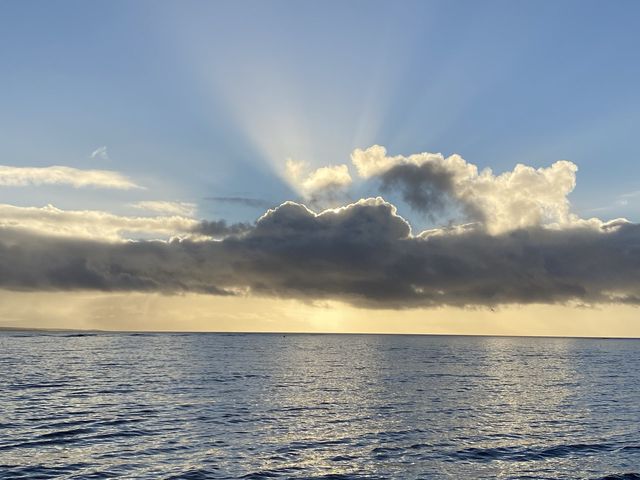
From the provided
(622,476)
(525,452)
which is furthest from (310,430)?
(622,476)

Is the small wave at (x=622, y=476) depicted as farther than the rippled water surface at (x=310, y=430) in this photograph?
No

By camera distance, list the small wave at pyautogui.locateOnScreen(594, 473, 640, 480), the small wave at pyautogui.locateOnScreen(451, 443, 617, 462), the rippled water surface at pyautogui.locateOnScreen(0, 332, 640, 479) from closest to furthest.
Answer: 1. the small wave at pyautogui.locateOnScreen(594, 473, 640, 480)
2. the rippled water surface at pyautogui.locateOnScreen(0, 332, 640, 479)
3. the small wave at pyautogui.locateOnScreen(451, 443, 617, 462)

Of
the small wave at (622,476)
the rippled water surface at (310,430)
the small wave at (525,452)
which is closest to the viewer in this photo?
the small wave at (622,476)

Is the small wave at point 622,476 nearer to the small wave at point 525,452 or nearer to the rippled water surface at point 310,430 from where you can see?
the rippled water surface at point 310,430

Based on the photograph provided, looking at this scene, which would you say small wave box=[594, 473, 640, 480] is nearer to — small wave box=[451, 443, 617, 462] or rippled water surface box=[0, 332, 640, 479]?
rippled water surface box=[0, 332, 640, 479]

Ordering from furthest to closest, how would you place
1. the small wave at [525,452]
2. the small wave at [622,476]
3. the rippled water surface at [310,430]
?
1. the small wave at [525,452]
2. the rippled water surface at [310,430]
3. the small wave at [622,476]

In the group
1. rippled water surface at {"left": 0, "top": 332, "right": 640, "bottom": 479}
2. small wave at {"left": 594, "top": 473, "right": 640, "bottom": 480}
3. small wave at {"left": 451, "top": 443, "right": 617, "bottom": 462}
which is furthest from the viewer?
small wave at {"left": 451, "top": 443, "right": 617, "bottom": 462}

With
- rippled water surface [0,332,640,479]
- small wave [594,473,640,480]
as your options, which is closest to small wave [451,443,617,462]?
rippled water surface [0,332,640,479]

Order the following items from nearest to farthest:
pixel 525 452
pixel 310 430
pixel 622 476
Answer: pixel 622 476, pixel 525 452, pixel 310 430

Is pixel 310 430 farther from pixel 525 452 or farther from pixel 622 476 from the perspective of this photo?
pixel 622 476

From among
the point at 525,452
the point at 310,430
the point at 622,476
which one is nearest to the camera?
the point at 622,476

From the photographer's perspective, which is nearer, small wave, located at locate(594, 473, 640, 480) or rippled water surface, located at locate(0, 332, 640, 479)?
small wave, located at locate(594, 473, 640, 480)

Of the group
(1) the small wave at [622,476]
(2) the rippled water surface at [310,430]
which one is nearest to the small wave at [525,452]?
(2) the rippled water surface at [310,430]

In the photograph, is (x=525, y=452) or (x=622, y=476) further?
(x=525, y=452)
